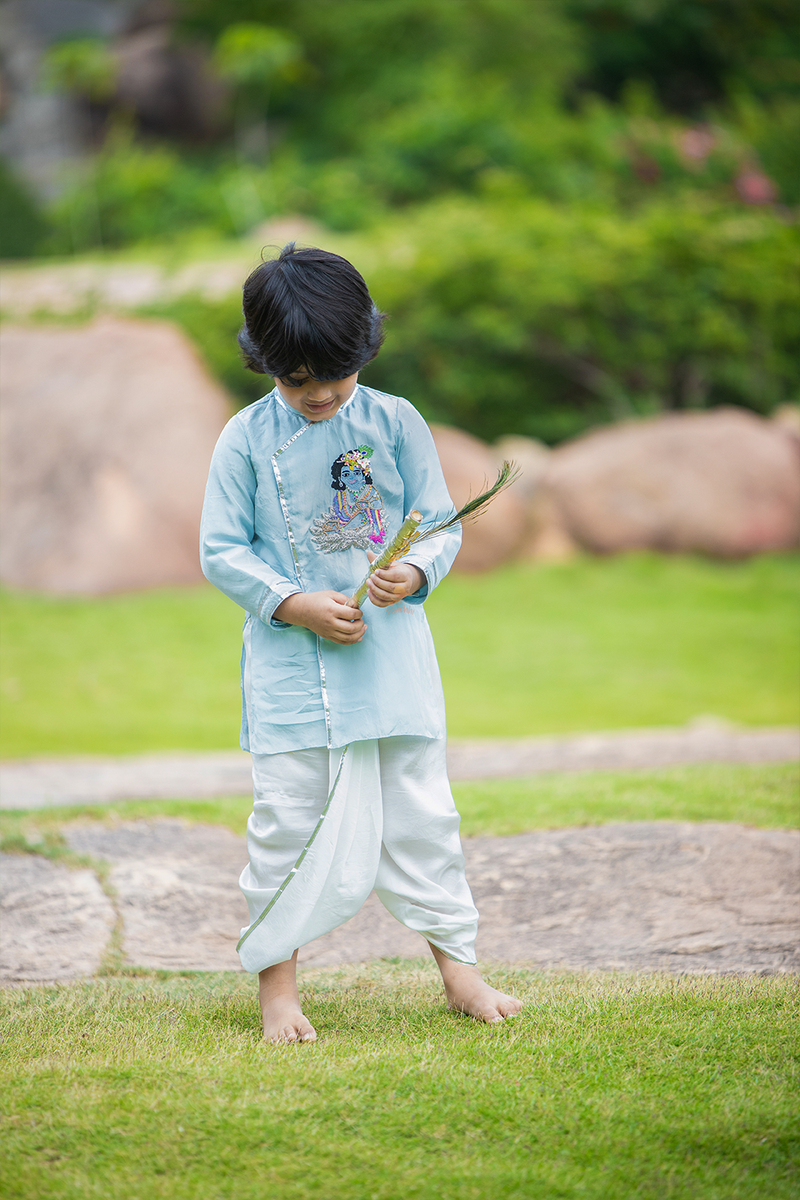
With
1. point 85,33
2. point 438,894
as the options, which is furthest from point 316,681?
point 85,33

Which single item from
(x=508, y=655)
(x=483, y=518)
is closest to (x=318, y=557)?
(x=508, y=655)

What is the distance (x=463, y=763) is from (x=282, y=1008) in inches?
107

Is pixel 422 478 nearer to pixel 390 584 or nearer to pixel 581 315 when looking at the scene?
pixel 390 584

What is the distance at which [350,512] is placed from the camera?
204 cm

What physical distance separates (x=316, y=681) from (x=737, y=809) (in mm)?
1784

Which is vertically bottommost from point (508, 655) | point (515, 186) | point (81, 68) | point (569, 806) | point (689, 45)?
point (569, 806)

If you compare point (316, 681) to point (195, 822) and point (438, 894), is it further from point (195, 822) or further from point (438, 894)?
point (195, 822)

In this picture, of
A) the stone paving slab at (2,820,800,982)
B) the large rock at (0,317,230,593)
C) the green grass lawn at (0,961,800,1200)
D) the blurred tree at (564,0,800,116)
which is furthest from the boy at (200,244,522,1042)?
the blurred tree at (564,0,800,116)

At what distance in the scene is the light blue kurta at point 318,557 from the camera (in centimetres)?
198

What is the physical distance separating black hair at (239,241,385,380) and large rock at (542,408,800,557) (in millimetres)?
5665

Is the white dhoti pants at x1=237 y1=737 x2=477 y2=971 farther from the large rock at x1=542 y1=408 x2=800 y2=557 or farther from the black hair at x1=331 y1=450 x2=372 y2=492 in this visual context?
the large rock at x1=542 y1=408 x2=800 y2=557

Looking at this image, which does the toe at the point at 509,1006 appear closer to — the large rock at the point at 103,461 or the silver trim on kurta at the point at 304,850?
the silver trim on kurta at the point at 304,850

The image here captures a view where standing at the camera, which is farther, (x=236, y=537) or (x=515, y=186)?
(x=515, y=186)

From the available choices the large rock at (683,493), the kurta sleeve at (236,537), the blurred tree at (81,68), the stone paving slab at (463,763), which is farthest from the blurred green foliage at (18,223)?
the kurta sleeve at (236,537)
